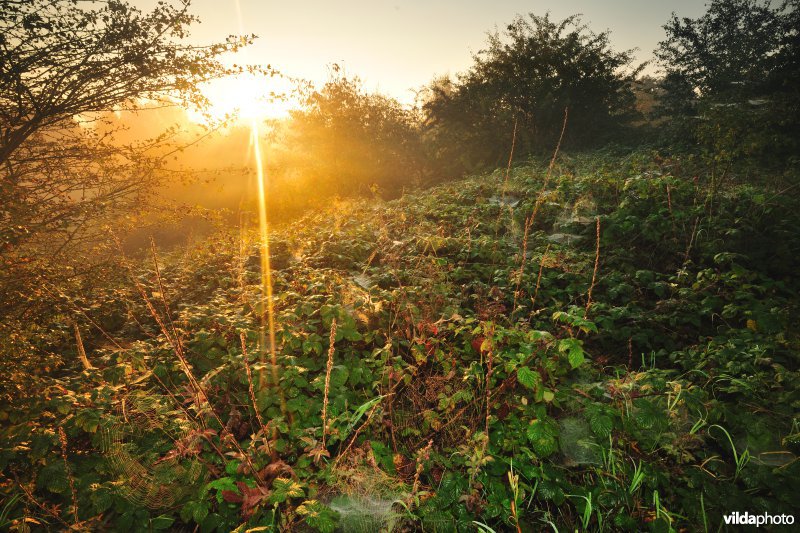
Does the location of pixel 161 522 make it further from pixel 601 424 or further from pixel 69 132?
pixel 69 132

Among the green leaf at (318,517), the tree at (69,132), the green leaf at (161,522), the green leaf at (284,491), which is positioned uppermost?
the tree at (69,132)

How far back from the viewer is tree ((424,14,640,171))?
1722 centimetres

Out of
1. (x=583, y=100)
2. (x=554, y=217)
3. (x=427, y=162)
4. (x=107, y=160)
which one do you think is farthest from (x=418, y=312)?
(x=583, y=100)

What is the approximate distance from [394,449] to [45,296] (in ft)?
12.8

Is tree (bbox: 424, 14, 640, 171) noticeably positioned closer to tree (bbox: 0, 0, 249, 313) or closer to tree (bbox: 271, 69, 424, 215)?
tree (bbox: 271, 69, 424, 215)

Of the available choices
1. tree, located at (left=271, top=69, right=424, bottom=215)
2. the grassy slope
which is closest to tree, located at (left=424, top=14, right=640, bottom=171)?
tree, located at (left=271, top=69, right=424, bottom=215)

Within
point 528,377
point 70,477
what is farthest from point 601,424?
point 70,477

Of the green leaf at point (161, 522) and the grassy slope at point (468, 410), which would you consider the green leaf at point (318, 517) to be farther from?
the green leaf at point (161, 522)

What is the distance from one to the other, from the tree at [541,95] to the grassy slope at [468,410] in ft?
45.9

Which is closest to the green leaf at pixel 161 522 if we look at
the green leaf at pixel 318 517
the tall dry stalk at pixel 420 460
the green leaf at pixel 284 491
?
the green leaf at pixel 284 491

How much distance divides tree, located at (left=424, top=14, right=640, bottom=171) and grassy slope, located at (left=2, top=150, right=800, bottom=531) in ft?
45.9

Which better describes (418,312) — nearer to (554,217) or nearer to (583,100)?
(554,217)

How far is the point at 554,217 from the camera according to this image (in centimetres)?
712

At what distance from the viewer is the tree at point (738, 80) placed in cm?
1030
